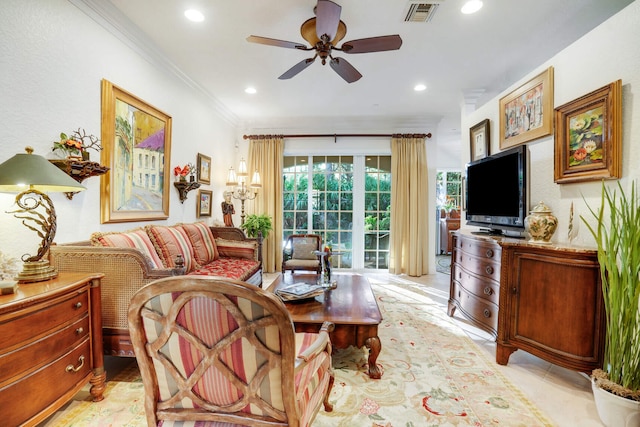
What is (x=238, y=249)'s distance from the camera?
3.72 m

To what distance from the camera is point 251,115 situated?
4.95 meters

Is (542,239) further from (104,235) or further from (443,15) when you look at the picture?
(104,235)

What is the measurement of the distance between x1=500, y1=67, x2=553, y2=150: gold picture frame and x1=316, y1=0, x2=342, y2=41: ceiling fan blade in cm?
186

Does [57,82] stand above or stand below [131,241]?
above

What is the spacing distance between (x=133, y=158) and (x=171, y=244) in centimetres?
89

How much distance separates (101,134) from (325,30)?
6.46 feet

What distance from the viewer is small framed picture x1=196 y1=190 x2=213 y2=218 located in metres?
3.98

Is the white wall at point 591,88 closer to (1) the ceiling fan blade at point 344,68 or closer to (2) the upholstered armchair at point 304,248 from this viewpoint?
(1) the ceiling fan blade at point 344,68

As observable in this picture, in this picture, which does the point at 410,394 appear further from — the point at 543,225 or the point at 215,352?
the point at 543,225

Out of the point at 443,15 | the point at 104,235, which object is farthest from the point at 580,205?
the point at 104,235

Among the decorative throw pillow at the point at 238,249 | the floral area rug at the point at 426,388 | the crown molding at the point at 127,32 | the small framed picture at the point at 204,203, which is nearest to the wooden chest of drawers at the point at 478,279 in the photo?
the floral area rug at the point at 426,388

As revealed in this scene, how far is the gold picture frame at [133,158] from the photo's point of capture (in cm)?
237

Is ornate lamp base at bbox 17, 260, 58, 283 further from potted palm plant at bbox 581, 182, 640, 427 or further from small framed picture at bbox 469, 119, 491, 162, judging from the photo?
small framed picture at bbox 469, 119, 491, 162

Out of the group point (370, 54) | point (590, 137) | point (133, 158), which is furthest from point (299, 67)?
point (590, 137)
